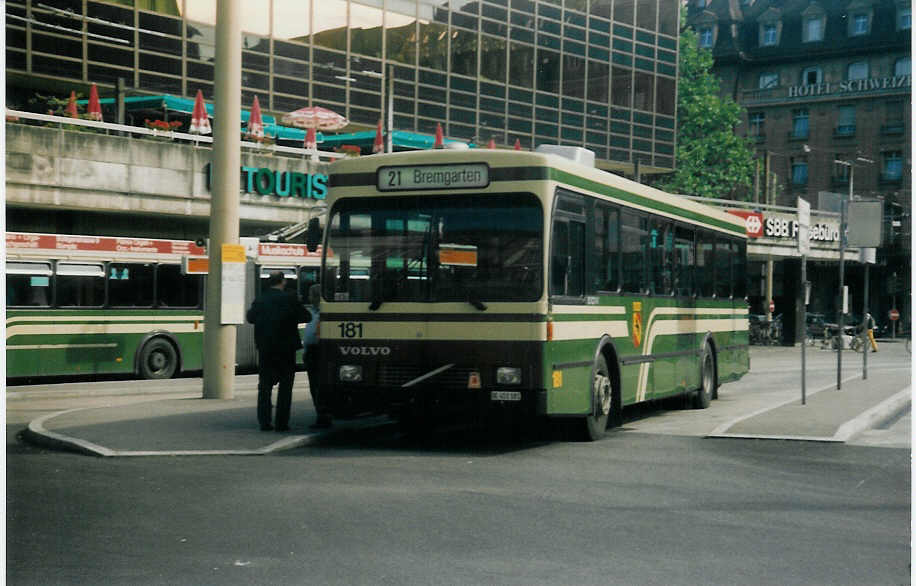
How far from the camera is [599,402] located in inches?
536

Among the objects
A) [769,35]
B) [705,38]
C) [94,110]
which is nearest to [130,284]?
[94,110]

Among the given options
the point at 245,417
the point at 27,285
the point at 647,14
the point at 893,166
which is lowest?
the point at 245,417

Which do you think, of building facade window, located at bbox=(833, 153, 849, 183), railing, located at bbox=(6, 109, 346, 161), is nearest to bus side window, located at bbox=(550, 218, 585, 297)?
building facade window, located at bbox=(833, 153, 849, 183)

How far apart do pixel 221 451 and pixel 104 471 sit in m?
1.45

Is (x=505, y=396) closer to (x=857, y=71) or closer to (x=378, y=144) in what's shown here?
(x=857, y=71)

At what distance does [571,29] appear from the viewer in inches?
1975

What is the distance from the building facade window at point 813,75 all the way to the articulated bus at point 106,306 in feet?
37.9

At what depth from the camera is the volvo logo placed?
495 inches

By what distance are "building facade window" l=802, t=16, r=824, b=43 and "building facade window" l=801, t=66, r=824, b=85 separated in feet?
4.50

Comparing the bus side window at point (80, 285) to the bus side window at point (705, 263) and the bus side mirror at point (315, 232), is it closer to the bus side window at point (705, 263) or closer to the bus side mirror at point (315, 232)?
the bus side window at point (705, 263)

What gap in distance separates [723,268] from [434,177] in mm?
7639

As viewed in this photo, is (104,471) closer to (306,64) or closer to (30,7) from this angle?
(30,7)

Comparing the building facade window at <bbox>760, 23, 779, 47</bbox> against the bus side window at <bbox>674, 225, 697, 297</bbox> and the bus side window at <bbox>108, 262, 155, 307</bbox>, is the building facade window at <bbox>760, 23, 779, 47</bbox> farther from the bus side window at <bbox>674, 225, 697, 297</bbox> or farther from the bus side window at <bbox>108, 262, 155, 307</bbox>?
the bus side window at <bbox>108, 262, 155, 307</bbox>

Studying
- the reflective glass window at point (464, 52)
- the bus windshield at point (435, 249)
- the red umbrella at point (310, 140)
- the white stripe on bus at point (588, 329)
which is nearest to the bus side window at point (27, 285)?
the bus windshield at point (435, 249)
